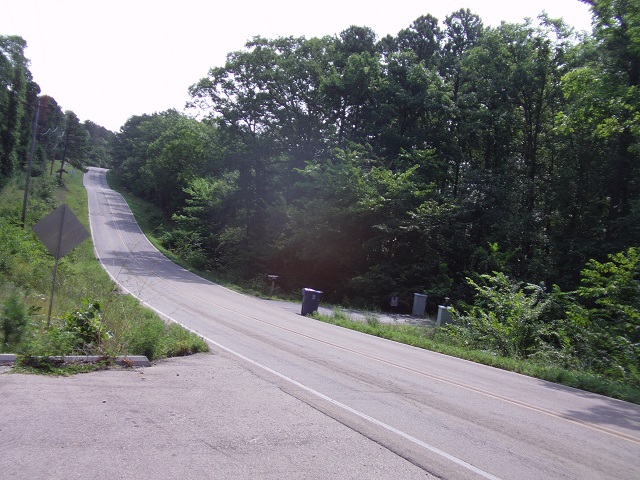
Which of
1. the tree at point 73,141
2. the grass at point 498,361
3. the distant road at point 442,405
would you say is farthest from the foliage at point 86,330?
the tree at point 73,141

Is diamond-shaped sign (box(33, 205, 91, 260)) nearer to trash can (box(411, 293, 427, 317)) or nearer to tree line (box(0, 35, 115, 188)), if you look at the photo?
trash can (box(411, 293, 427, 317))

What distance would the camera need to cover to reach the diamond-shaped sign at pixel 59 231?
414 inches

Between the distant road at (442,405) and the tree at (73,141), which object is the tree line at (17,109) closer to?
the tree at (73,141)

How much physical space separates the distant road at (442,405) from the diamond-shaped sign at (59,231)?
3.70 m

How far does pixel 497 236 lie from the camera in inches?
1246

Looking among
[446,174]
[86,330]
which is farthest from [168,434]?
[446,174]

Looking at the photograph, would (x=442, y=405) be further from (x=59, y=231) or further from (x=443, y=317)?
(x=443, y=317)

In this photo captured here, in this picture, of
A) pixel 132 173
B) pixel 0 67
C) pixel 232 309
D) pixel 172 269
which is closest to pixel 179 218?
pixel 172 269

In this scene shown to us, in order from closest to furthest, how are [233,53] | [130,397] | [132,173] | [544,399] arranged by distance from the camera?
[130,397] → [544,399] → [233,53] → [132,173]

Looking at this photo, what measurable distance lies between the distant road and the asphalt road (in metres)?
0.02

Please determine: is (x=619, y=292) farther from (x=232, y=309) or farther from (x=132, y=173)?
(x=132, y=173)

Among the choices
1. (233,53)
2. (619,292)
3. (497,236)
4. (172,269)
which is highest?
(233,53)

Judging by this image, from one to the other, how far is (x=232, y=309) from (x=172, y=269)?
18.2 metres

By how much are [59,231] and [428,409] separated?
309 inches
